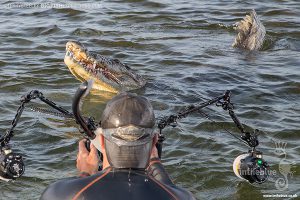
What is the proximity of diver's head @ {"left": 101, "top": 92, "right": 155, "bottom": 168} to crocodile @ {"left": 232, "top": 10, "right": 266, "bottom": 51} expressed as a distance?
454 inches

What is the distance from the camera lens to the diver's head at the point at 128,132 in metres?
4.50

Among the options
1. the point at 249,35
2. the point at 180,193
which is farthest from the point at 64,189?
the point at 249,35

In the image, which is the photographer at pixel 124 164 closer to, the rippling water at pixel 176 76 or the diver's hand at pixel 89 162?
the diver's hand at pixel 89 162

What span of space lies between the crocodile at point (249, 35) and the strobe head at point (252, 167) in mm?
9506

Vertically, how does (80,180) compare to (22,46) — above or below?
above

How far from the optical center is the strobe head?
6418 millimetres

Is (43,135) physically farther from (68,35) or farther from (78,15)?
(78,15)

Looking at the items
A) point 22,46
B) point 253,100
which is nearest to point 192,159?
point 253,100

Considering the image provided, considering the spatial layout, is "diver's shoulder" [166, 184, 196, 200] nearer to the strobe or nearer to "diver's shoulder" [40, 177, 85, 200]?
"diver's shoulder" [40, 177, 85, 200]

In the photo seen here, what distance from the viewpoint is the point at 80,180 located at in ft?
14.6

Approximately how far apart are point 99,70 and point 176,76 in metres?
1.86

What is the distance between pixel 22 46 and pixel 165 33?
3.85 m

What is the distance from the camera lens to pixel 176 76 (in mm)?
13312

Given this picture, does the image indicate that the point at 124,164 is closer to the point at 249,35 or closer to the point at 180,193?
the point at 180,193
